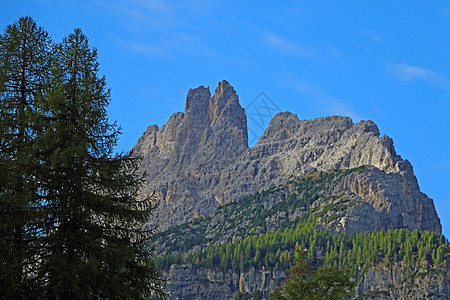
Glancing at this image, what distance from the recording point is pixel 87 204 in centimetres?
3356

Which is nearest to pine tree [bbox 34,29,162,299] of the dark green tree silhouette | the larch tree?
the larch tree

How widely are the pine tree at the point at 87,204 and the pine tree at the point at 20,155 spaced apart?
71cm

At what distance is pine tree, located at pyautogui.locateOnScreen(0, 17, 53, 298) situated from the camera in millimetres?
30859

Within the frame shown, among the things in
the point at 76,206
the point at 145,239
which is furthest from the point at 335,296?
the point at 76,206

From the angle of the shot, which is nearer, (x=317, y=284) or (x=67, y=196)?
(x=67, y=196)

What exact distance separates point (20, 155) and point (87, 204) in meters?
4.11

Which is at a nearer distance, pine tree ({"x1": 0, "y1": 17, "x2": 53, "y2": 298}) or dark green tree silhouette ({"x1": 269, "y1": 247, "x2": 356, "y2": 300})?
pine tree ({"x1": 0, "y1": 17, "x2": 53, "y2": 298})

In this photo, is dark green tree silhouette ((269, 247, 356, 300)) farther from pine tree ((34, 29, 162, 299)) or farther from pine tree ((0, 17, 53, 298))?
pine tree ((0, 17, 53, 298))

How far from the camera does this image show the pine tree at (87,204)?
31.7 meters

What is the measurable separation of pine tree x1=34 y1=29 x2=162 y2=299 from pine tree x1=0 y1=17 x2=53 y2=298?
708 mm

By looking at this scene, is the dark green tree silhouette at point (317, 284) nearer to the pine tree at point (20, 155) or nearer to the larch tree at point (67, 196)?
the larch tree at point (67, 196)

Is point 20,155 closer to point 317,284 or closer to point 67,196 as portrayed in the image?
point 67,196

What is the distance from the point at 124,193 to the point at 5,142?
6792 mm

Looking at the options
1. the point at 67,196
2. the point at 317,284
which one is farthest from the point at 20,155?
the point at 317,284
